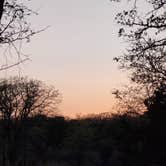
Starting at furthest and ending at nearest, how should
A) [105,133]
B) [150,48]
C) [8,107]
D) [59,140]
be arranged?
[59,140]
[105,133]
[8,107]
[150,48]

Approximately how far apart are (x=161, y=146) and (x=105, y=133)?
44.4 m

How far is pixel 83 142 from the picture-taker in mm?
94750

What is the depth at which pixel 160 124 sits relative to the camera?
3912 centimetres

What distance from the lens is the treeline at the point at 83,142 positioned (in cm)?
4233

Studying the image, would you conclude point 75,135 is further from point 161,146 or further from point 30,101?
point 161,146

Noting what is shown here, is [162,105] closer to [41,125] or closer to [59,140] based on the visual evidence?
[41,125]

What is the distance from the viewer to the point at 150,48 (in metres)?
15.3

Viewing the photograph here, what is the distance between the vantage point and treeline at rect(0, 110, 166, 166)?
42334 mm

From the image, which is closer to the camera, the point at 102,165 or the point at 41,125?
the point at 102,165

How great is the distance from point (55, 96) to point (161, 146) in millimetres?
39457

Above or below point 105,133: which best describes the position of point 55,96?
above

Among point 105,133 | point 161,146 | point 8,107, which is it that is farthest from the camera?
point 105,133

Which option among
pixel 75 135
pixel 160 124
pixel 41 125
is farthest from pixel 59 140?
pixel 160 124

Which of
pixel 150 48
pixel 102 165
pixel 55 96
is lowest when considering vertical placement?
pixel 102 165
